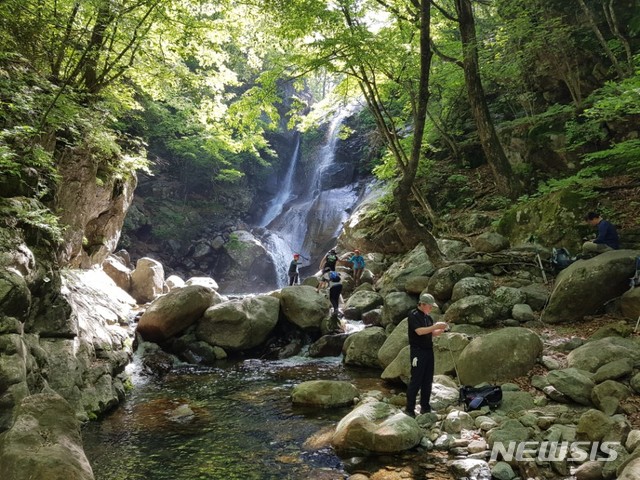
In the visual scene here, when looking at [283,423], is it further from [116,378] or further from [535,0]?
[535,0]

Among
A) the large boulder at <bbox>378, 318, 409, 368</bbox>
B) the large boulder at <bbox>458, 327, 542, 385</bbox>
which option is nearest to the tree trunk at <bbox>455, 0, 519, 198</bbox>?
the large boulder at <bbox>378, 318, 409, 368</bbox>

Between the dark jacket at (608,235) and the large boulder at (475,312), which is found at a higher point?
the dark jacket at (608,235)

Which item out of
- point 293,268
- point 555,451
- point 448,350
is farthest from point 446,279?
point 293,268

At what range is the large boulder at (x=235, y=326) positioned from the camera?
37.4ft

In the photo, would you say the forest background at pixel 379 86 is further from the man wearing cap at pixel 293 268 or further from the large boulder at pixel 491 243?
the man wearing cap at pixel 293 268

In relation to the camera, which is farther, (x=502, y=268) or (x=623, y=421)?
(x=502, y=268)

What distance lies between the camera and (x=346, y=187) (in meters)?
29.4

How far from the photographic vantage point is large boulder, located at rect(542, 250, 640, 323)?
7.45m

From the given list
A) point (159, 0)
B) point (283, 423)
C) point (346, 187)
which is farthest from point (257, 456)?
point (346, 187)

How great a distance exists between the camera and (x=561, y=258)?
30.1 feet

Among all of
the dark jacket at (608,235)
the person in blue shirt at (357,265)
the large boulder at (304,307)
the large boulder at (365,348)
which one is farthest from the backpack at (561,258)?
the person in blue shirt at (357,265)

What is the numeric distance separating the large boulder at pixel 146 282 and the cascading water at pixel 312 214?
9.08 metres

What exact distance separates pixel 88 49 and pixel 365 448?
912cm

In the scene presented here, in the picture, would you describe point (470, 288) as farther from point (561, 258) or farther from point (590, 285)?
point (590, 285)
